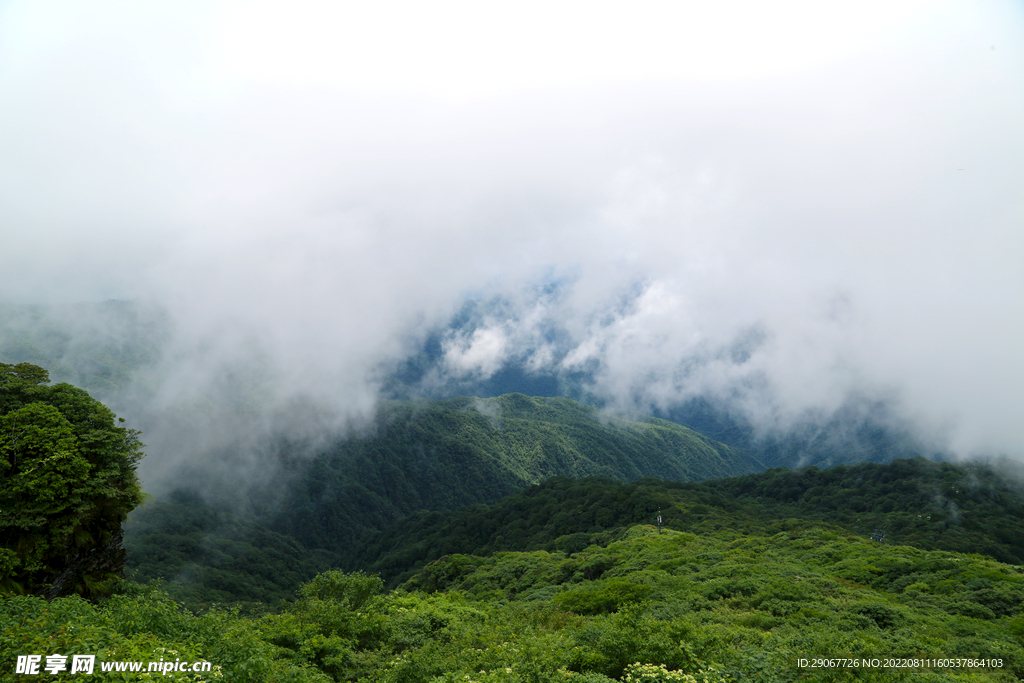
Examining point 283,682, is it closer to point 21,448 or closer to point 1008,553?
point 21,448

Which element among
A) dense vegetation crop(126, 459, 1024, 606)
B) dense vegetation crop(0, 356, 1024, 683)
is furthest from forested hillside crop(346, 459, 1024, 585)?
dense vegetation crop(0, 356, 1024, 683)

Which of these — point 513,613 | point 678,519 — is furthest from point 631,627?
point 678,519

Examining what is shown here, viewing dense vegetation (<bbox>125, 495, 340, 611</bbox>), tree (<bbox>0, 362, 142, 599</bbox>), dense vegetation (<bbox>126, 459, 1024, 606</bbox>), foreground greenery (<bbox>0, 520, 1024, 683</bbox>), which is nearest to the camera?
foreground greenery (<bbox>0, 520, 1024, 683</bbox>)

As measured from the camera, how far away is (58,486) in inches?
1068

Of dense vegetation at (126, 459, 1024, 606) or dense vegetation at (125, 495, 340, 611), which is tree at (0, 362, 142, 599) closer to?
dense vegetation at (126, 459, 1024, 606)

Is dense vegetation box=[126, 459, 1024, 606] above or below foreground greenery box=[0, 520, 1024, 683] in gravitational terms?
above

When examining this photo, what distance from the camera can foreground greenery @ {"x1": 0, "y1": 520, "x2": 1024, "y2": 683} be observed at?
16.5 metres

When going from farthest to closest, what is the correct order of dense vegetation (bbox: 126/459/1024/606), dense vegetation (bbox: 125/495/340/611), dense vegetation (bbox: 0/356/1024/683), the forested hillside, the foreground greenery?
dense vegetation (bbox: 125/495/340/611)
dense vegetation (bbox: 126/459/1024/606)
the forested hillside
dense vegetation (bbox: 0/356/1024/683)
the foreground greenery

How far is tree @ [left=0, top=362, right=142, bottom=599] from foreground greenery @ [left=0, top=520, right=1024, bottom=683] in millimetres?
3803

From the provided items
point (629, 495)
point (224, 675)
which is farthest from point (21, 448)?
point (629, 495)

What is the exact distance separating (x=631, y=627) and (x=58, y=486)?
32.5 metres

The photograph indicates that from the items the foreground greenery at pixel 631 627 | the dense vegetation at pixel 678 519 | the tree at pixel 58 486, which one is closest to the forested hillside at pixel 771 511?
the dense vegetation at pixel 678 519

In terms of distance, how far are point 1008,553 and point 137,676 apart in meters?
160

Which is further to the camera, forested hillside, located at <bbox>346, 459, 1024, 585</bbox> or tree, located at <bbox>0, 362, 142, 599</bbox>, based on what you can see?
forested hillside, located at <bbox>346, 459, 1024, 585</bbox>
